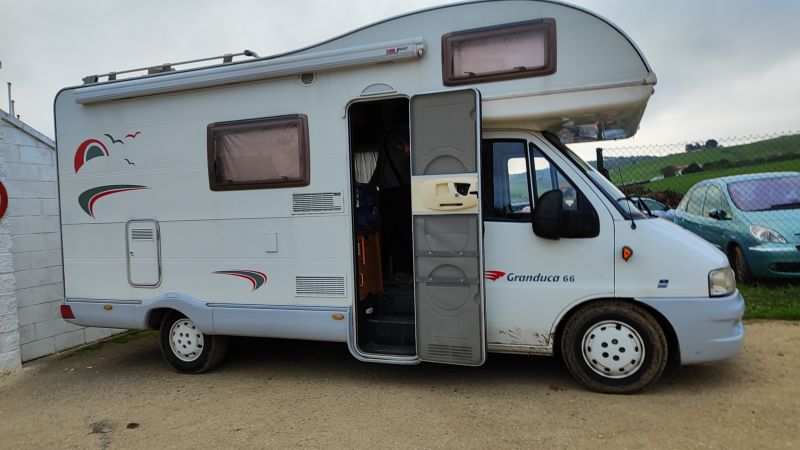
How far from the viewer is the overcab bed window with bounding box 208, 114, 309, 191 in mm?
5023

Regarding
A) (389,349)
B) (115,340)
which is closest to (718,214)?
(389,349)

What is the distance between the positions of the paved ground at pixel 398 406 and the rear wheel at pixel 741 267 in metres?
1.57

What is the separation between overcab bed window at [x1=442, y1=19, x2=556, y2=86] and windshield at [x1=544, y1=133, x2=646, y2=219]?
63 cm

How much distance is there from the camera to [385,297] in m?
5.49

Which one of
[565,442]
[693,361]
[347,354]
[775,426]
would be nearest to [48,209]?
[347,354]

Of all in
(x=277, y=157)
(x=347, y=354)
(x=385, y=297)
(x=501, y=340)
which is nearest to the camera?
(x=501, y=340)

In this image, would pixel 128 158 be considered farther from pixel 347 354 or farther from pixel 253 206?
pixel 347 354

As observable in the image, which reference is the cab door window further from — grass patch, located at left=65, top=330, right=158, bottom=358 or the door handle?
grass patch, located at left=65, top=330, right=158, bottom=358

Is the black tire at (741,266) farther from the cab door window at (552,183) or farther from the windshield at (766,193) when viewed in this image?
the cab door window at (552,183)

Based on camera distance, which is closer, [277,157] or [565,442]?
[565,442]

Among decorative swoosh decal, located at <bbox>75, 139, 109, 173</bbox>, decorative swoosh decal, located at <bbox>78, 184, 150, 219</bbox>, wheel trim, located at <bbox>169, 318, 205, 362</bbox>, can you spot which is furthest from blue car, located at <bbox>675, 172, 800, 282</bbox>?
decorative swoosh decal, located at <bbox>75, 139, 109, 173</bbox>

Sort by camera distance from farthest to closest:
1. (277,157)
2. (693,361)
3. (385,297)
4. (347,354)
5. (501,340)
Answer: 1. (347,354)
2. (385,297)
3. (277,157)
4. (501,340)
5. (693,361)

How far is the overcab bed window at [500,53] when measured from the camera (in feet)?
14.4

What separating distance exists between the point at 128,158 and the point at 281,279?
6.79 ft
